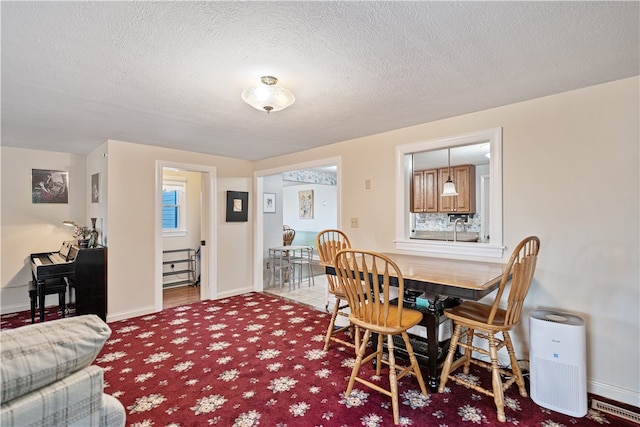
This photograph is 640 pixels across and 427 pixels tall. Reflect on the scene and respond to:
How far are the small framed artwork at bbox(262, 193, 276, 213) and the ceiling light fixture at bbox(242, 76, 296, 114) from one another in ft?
11.4

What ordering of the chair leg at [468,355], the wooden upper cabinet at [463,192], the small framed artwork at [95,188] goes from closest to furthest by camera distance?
the chair leg at [468,355] → the small framed artwork at [95,188] → the wooden upper cabinet at [463,192]

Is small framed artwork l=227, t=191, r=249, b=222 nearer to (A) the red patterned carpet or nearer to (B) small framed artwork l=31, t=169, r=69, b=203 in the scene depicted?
(A) the red patterned carpet

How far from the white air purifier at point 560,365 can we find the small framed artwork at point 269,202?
14.4 feet

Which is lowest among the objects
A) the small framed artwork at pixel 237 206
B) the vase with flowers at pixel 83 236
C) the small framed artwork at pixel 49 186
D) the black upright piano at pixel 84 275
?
the black upright piano at pixel 84 275

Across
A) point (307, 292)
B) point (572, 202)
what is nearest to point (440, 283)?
point (572, 202)

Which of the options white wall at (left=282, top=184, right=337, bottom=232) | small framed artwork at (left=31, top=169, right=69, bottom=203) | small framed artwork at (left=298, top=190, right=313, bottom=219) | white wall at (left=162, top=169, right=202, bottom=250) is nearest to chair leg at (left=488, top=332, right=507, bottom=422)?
white wall at (left=162, top=169, right=202, bottom=250)

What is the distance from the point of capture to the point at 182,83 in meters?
2.15

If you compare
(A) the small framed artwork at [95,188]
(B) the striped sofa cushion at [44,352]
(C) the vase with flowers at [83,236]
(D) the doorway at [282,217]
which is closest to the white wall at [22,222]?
(A) the small framed artwork at [95,188]

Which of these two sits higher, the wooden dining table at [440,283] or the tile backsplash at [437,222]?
the tile backsplash at [437,222]

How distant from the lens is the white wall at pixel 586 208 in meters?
2.06

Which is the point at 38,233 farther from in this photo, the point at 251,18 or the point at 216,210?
the point at 251,18

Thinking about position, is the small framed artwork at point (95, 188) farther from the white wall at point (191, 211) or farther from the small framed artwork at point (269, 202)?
the small framed artwork at point (269, 202)

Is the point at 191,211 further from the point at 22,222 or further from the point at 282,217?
the point at 22,222

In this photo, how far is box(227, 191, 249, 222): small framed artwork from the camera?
4.82m
